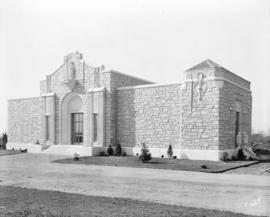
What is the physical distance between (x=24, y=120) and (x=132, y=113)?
14349 mm

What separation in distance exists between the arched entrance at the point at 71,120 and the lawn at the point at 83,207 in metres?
19.5

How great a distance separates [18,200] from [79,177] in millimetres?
5057

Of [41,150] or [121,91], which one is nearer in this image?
[121,91]

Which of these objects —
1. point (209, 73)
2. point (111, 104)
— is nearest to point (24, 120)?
point (111, 104)

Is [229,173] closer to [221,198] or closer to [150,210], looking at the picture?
[221,198]

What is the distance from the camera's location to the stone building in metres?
20.8

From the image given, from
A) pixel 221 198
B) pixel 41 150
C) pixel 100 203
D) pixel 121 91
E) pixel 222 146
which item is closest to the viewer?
pixel 100 203

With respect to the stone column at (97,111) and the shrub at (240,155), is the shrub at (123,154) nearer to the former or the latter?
the stone column at (97,111)

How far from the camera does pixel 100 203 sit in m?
7.78

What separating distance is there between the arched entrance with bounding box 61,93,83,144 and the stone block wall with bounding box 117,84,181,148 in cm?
449

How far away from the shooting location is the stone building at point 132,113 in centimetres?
2084

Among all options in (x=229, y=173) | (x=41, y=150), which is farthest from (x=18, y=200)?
(x=41, y=150)

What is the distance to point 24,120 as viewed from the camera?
108 feet

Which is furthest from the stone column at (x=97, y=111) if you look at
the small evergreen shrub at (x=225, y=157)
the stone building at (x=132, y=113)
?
the small evergreen shrub at (x=225, y=157)
